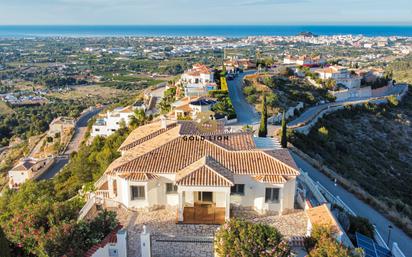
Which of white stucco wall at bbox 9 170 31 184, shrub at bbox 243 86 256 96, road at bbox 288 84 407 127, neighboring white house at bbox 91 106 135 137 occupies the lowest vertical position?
white stucco wall at bbox 9 170 31 184

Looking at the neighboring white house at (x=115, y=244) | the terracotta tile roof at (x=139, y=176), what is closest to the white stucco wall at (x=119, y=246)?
the neighboring white house at (x=115, y=244)

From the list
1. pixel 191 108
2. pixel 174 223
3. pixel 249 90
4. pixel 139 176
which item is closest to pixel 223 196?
pixel 174 223

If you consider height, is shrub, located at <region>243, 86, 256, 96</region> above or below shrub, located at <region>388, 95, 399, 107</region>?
above

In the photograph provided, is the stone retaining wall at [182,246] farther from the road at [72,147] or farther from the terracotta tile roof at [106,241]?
the road at [72,147]

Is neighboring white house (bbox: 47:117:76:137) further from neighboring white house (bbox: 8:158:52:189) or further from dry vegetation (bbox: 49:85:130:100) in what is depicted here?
dry vegetation (bbox: 49:85:130:100)

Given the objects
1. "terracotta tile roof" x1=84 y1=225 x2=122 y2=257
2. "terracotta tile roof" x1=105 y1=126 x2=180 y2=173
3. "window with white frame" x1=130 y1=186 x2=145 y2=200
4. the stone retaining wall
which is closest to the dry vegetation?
"terracotta tile roof" x1=105 y1=126 x2=180 y2=173

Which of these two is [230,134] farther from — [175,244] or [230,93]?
[230,93]

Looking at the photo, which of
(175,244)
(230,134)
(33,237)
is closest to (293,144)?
(230,134)
